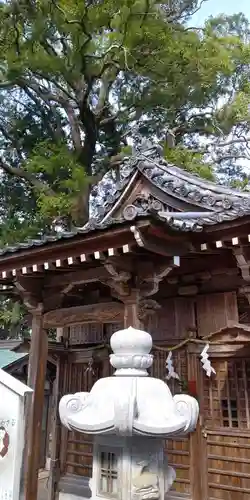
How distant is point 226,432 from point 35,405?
2.86 m

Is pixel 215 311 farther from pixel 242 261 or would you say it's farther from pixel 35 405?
pixel 35 405

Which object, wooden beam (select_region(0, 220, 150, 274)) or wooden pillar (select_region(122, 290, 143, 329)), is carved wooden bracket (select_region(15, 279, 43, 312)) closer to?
wooden beam (select_region(0, 220, 150, 274))

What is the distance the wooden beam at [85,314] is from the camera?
20.4 ft

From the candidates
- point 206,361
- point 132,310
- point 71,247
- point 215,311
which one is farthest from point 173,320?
point 71,247

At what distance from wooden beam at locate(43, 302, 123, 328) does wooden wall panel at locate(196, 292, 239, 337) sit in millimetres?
1269

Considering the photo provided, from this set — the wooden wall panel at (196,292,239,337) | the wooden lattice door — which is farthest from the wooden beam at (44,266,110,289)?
the wooden lattice door

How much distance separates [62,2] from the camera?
43.3 ft

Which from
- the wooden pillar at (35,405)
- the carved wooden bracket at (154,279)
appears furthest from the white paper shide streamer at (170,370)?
the wooden pillar at (35,405)

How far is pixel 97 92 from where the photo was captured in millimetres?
16797

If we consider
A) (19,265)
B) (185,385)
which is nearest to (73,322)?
(19,265)

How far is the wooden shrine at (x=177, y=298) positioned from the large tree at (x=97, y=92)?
5957 millimetres

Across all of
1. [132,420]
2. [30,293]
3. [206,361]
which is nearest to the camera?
[132,420]

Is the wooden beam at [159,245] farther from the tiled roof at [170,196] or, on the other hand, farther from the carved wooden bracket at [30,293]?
the carved wooden bracket at [30,293]

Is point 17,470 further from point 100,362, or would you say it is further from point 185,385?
point 100,362
